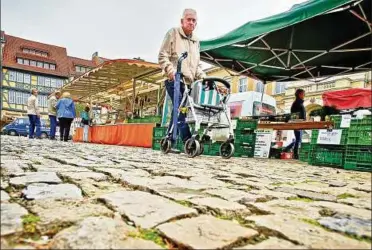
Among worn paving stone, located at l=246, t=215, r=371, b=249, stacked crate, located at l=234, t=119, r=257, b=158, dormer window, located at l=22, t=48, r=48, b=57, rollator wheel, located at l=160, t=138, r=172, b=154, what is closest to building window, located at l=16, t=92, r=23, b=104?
dormer window, located at l=22, t=48, r=48, b=57

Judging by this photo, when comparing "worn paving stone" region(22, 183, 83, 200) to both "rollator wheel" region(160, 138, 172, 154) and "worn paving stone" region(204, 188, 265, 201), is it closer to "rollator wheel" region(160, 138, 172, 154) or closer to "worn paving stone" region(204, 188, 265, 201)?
"worn paving stone" region(204, 188, 265, 201)

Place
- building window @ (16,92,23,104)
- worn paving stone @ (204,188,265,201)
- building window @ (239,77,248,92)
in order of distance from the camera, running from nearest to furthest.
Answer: worn paving stone @ (204,188,265,201)
building window @ (239,77,248,92)
building window @ (16,92,23,104)

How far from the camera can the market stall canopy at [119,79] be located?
1003cm

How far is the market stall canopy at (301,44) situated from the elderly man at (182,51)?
1080 mm

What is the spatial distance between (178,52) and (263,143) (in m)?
3.23

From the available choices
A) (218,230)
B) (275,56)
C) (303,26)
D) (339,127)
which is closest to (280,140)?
(275,56)

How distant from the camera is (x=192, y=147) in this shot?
A: 15.6ft

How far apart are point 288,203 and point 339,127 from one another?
3434 mm

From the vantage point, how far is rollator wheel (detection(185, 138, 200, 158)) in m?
4.59

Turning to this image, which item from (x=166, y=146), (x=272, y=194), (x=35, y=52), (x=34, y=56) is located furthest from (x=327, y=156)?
(x=35, y=52)

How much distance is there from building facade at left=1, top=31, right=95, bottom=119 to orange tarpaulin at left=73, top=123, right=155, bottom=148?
1206 inches

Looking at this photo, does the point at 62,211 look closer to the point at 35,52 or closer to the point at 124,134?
the point at 124,134

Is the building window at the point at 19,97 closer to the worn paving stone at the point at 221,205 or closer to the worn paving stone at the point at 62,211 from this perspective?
the worn paving stone at the point at 62,211

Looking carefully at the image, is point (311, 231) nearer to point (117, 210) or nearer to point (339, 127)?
point (117, 210)
